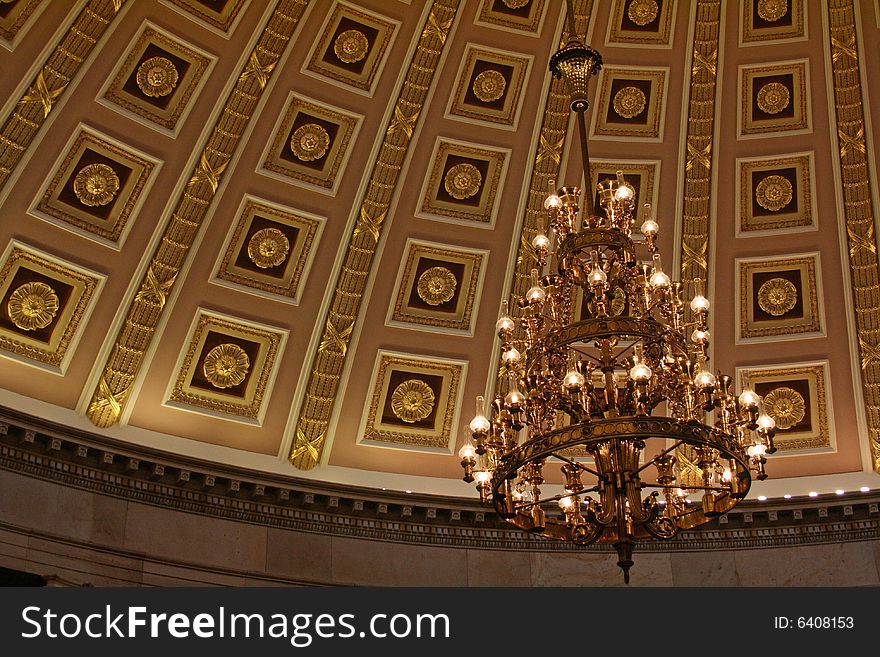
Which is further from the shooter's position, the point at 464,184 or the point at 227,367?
the point at 464,184

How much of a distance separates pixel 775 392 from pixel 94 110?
10851mm

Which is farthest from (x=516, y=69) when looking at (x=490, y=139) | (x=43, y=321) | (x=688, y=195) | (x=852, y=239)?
(x=43, y=321)

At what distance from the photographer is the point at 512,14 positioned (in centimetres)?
1653

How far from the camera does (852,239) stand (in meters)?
17.2

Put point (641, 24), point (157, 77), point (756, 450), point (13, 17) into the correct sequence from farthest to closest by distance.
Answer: point (641, 24)
point (157, 77)
point (13, 17)
point (756, 450)

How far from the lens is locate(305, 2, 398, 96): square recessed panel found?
640 inches

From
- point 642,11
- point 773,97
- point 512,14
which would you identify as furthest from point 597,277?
point 773,97

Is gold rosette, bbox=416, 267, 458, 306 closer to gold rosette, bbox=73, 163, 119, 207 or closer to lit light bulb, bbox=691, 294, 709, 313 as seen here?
gold rosette, bbox=73, 163, 119, 207

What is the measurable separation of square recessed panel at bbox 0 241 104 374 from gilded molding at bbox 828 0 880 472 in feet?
35.8

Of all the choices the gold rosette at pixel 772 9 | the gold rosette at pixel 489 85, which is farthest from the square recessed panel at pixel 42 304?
the gold rosette at pixel 772 9

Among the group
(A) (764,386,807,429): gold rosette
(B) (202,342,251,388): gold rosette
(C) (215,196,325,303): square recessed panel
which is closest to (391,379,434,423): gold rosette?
(C) (215,196,325,303): square recessed panel

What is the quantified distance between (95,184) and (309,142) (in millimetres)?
3134

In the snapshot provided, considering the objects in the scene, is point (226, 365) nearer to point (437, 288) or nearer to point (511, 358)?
point (437, 288)

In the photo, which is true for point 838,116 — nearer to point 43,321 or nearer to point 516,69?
point 516,69
